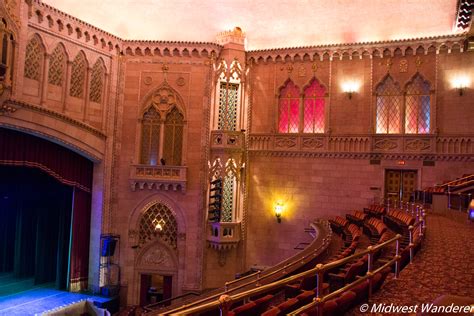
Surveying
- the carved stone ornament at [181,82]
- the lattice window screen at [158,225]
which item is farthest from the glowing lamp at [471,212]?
the carved stone ornament at [181,82]

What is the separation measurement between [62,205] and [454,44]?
18.5 meters

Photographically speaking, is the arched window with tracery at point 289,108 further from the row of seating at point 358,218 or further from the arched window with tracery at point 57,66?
the arched window with tracery at point 57,66

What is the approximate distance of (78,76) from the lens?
746 inches

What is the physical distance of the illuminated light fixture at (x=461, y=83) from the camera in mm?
17422

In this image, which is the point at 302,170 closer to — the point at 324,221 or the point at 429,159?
the point at 324,221

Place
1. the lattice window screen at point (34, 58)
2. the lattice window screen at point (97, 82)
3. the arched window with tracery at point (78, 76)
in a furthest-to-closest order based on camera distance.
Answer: the lattice window screen at point (97, 82)
the arched window with tracery at point (78, 76)
the lattice window screen at point (34, 58)

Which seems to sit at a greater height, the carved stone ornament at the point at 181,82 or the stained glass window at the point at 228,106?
the carved stone ornament at the point at 181,82

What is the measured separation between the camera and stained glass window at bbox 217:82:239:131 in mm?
20230

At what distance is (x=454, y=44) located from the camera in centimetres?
1752

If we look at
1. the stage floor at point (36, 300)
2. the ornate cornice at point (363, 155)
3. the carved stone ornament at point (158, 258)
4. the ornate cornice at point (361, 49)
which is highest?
the ornate cornice at point (361, 49)

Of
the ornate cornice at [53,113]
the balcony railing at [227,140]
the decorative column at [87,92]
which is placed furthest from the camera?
the balcony railing at [227,140]

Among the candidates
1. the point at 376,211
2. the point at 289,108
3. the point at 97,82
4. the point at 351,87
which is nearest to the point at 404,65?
the point at 351,87

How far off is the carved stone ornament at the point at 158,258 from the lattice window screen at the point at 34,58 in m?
9.00

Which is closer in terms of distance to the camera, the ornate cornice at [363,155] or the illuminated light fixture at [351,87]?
the ornate cornice at [363,155]
